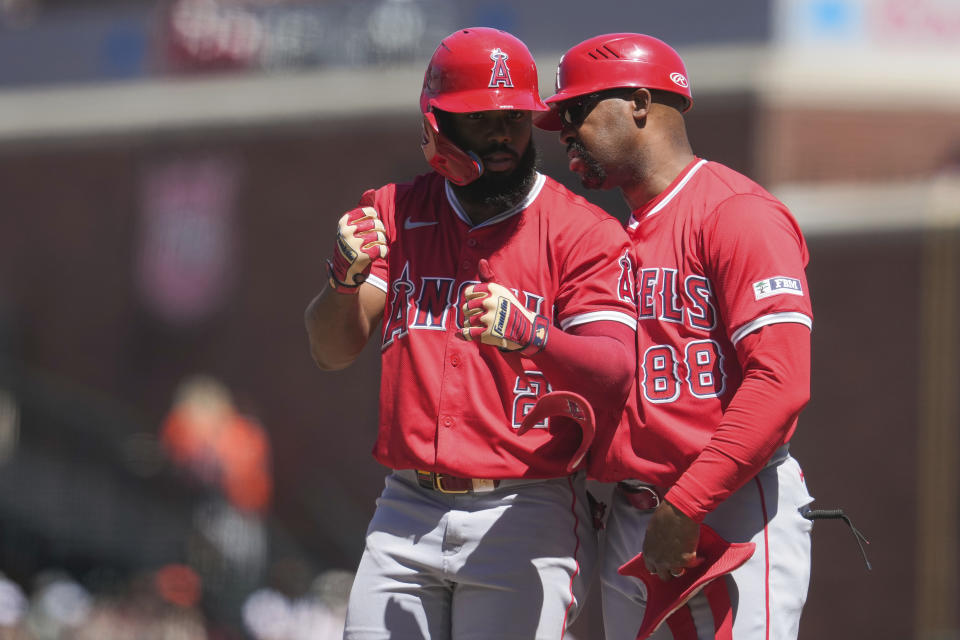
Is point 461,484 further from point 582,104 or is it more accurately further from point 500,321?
point 582,104

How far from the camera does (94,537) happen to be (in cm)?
1144

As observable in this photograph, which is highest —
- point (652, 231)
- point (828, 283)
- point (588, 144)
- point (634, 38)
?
point (634, 38)

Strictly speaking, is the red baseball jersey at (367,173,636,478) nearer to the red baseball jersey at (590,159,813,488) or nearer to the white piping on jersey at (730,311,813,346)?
the red baseball jersey at (590,159,813,488)

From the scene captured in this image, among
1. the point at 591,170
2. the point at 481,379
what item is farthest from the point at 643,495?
the point at 591,170

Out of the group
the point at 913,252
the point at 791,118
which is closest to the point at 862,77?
the point at 791,118

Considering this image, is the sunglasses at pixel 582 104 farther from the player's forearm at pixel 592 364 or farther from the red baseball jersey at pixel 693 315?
the player's forearm at pixel 592 364

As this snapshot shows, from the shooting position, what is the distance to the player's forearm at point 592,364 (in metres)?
3.20

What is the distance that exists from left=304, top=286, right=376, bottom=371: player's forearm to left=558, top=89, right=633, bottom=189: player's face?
0.72 metres

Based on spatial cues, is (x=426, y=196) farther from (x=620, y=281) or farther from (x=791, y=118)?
(x=791, y=118)

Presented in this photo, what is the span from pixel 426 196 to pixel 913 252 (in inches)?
340

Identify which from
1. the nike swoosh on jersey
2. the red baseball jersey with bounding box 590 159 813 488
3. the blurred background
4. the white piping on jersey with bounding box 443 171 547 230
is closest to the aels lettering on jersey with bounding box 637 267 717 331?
the red baseball jersey with bounding box 590 159 813 488

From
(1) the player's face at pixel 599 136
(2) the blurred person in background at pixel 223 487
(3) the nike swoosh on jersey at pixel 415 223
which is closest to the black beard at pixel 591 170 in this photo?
(1) the player's face at pixel 599 136

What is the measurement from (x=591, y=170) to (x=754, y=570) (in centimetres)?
117

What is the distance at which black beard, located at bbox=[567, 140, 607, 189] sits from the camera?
12.1 ft
